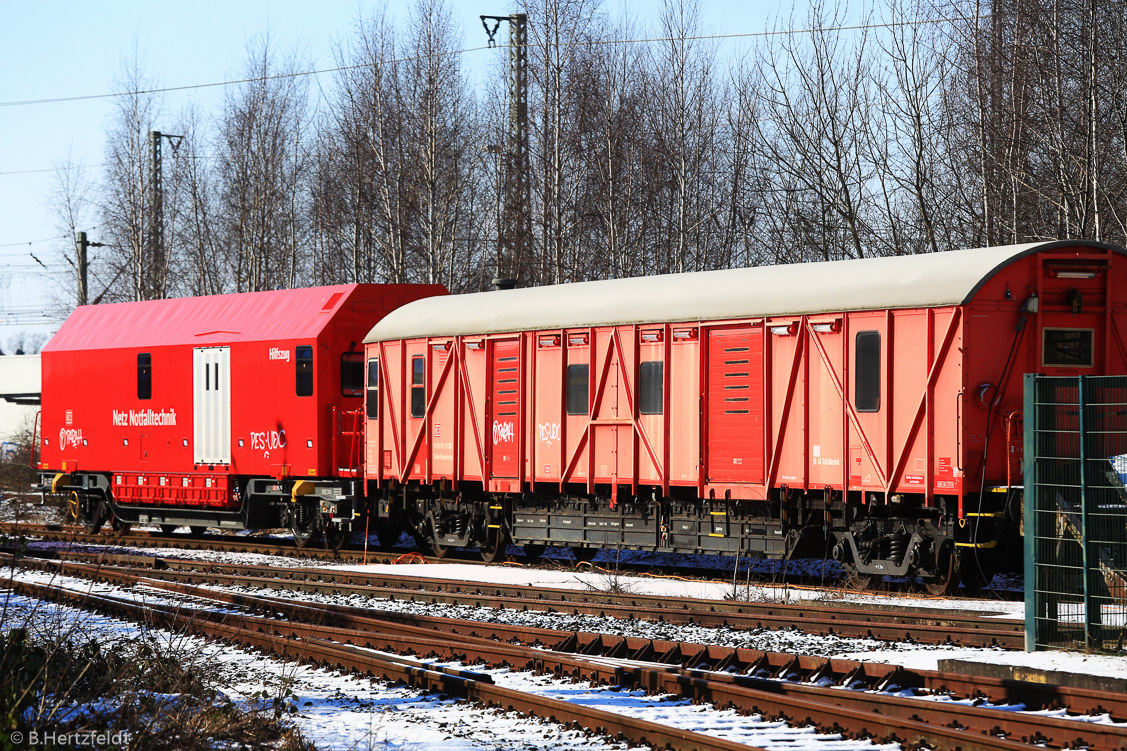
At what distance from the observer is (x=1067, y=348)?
1391 cm

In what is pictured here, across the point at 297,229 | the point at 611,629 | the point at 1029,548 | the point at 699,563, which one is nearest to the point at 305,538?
the point at 699,563

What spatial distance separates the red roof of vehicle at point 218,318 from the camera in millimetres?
21625

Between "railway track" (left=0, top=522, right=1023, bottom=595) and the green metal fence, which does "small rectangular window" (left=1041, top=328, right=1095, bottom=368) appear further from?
the green metal fence

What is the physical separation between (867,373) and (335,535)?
431 inches

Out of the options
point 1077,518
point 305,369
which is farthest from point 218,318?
point 1077,518

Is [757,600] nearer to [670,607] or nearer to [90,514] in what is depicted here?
[670,607]

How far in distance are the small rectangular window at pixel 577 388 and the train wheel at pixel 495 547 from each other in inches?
103

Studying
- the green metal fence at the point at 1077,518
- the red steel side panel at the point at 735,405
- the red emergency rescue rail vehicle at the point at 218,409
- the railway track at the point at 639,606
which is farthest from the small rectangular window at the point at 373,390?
the green metal fence at the point at 1077,518

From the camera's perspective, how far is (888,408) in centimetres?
1409

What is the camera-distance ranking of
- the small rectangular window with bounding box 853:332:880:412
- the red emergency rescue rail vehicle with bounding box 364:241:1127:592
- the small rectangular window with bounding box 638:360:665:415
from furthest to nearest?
the small rectangular window with bounding box 638:360:665:415 < the small rectangular window with bounding box 853:332:880:412 < the red emergency rescue rail vehicle with bounding box 364:241:1127:592

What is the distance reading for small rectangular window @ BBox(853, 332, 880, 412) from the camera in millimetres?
14281

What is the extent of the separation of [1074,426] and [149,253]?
39974 mm

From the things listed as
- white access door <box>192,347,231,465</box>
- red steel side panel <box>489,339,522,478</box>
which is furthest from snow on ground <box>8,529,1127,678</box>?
white access door <box>192,347,231,465</box>

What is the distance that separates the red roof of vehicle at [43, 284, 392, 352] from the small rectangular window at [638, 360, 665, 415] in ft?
22.5
